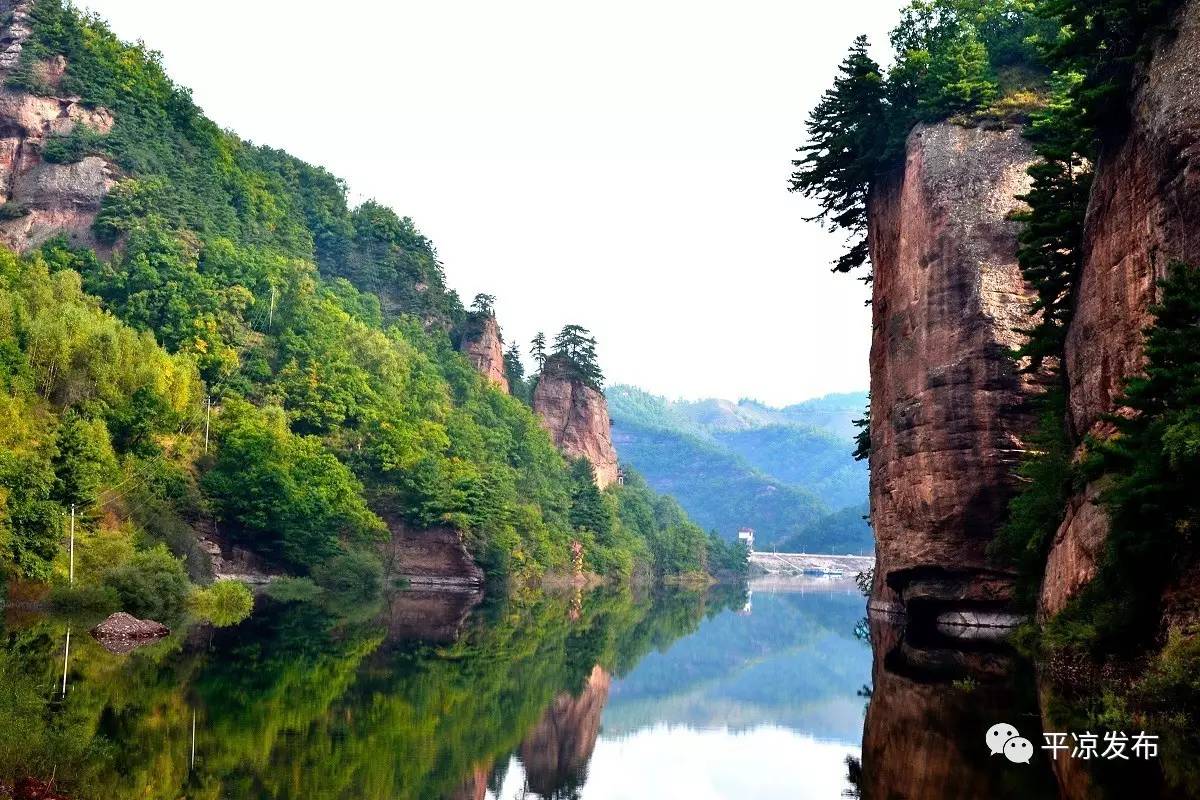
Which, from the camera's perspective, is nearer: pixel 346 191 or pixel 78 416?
pixel 78 416

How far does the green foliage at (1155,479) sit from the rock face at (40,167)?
87627 mm

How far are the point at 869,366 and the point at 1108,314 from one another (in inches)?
930

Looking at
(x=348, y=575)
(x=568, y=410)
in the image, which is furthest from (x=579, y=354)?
(x=348, y=575)

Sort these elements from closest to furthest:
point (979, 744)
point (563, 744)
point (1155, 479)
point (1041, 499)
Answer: point (979, 744) → point (1155, 479) → point (563, 744) → point (1041, 499)

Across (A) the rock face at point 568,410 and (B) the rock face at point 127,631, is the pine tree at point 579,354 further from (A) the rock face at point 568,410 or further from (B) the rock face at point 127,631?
(B) the rock face at point 127,631

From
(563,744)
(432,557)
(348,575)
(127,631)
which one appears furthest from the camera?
(432,557)

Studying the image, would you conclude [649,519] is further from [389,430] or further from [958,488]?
[958,488]

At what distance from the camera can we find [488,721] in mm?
25516

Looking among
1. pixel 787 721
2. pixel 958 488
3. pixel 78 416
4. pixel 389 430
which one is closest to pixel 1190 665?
pixel 787 721

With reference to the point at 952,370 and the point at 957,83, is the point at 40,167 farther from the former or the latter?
the point at 952,370

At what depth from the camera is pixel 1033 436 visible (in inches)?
1315

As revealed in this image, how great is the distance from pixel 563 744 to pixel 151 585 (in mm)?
26942

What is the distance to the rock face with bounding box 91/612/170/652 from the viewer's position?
36.3 metres

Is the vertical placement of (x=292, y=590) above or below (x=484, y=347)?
below
